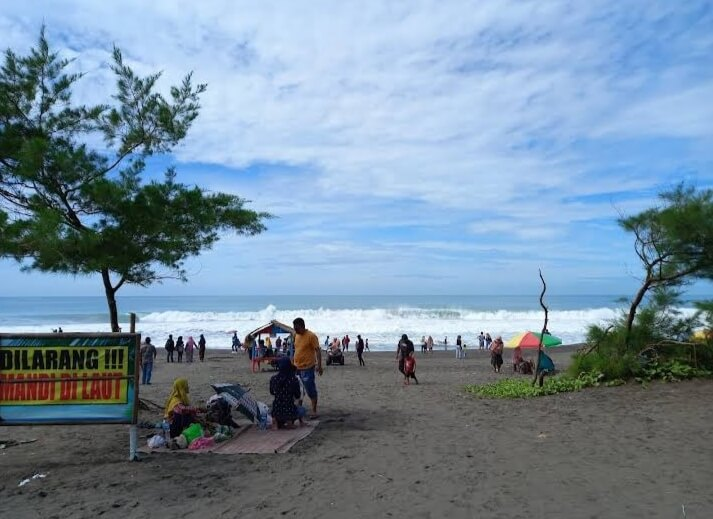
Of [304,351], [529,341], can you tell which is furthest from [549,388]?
[529,341]

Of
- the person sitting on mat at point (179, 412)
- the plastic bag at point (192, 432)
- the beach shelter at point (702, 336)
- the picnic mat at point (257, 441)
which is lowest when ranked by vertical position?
the picnic mat at point (257, 441)

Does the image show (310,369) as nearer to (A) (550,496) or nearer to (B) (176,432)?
(B) (176,432)

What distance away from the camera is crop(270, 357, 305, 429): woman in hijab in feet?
28.8

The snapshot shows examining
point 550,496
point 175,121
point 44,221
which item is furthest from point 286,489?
point 175,121

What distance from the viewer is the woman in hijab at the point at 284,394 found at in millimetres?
8766

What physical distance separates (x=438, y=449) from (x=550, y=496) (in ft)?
7.32

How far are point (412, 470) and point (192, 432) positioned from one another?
3.18 metres

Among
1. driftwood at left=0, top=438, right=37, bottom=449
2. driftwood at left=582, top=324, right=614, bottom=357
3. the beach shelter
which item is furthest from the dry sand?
driftwood at left=582, top=324, right=614, bottom=357

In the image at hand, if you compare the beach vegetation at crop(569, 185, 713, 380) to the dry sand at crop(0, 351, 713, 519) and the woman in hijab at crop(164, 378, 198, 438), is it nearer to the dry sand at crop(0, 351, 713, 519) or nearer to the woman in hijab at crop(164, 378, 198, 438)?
the dry sand at crop(0, 351, 713, 519)

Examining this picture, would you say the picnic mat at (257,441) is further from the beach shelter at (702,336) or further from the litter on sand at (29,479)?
the beach shelter at (702,336)

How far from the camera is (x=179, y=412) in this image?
26.6ft

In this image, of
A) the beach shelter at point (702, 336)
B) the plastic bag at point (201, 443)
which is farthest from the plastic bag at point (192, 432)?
the beach shelter at point (702, 336)

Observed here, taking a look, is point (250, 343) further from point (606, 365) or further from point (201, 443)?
point (201, 443)

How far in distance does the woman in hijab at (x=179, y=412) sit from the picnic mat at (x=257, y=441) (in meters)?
0.42
